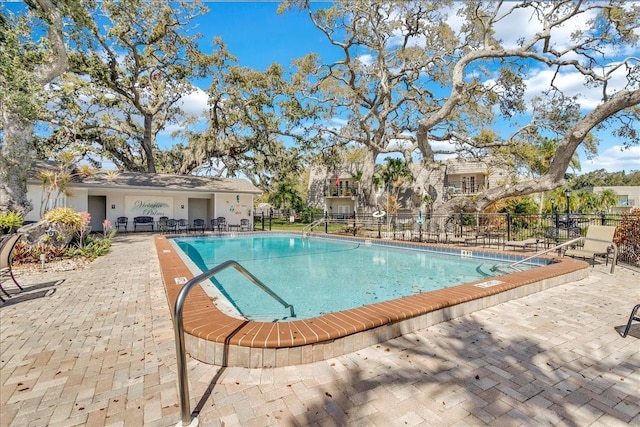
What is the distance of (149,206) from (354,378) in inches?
720

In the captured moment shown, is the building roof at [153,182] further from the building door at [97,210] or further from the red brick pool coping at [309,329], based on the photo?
the red brick pool coping at [309,329]

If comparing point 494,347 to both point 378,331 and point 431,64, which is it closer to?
point 378,331

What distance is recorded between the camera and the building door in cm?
1716

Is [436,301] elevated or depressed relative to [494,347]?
elevated

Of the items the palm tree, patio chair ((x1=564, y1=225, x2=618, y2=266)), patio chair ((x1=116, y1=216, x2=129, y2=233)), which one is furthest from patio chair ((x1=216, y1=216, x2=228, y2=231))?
patio chair ((x1=564, y1=225, x2=618, y2=266))

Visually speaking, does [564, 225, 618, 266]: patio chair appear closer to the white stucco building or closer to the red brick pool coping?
the red brick pool coping

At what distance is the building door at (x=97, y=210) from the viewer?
56.3ft

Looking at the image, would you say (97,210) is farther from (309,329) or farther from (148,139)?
(309,329)

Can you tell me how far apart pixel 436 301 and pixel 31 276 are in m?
7.55

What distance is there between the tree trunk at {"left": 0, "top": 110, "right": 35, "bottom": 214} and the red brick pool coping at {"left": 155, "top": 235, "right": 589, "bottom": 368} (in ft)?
29.0

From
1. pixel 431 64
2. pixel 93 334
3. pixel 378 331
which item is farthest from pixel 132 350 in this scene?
pixel 431 64

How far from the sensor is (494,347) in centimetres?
301

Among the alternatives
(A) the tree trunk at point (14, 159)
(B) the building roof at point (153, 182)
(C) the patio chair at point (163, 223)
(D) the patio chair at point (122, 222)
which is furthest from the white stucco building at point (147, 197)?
(A) the tree trunk at point (14, 159)

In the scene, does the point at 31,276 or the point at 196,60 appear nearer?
the point at 31,276
